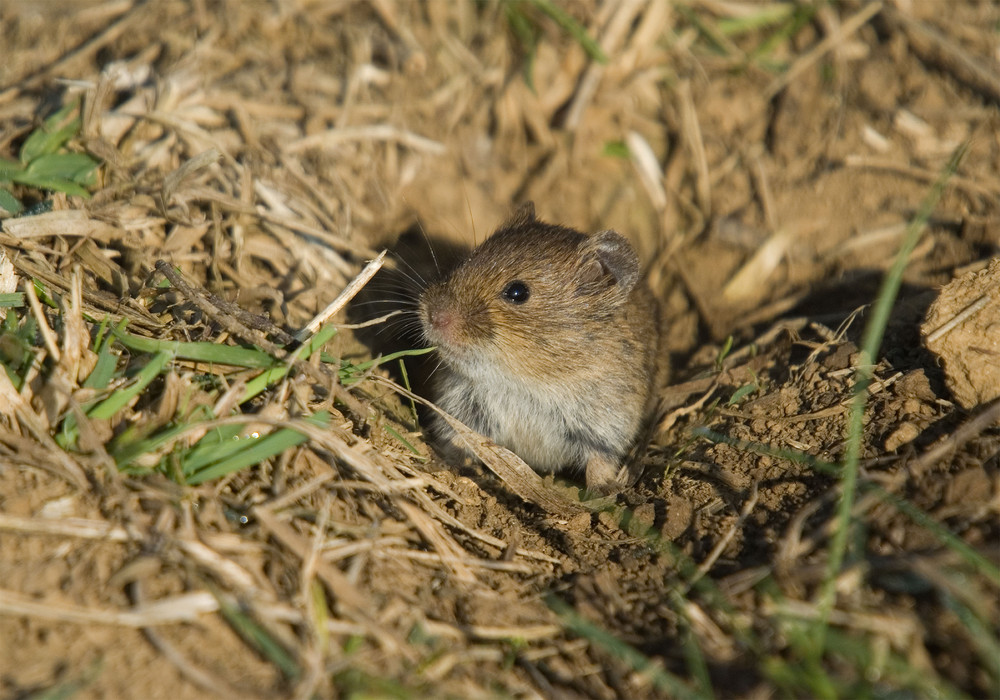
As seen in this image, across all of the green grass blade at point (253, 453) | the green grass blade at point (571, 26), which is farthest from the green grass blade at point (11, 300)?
the green grass blade at point (571, 26)

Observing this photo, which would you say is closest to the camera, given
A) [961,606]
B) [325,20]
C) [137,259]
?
[961,606]

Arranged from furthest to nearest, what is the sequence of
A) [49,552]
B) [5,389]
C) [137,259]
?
[137,259] → [5,389] → [49,552]

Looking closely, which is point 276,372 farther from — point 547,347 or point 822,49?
point 822,49

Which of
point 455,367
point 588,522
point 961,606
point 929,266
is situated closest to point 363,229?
point 455,367

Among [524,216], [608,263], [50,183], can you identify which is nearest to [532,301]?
[608,263]

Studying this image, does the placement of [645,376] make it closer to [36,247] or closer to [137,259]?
[137,259]

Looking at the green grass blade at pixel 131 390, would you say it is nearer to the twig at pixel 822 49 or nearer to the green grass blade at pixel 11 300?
the green grass blade at pixel 11 300

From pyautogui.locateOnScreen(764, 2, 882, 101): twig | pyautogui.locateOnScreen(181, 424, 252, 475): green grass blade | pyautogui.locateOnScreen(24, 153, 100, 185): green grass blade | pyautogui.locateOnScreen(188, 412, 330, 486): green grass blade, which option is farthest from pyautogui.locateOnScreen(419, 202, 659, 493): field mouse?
pyautogui.locateOnScreen(764, 2, 882, 101): twig
